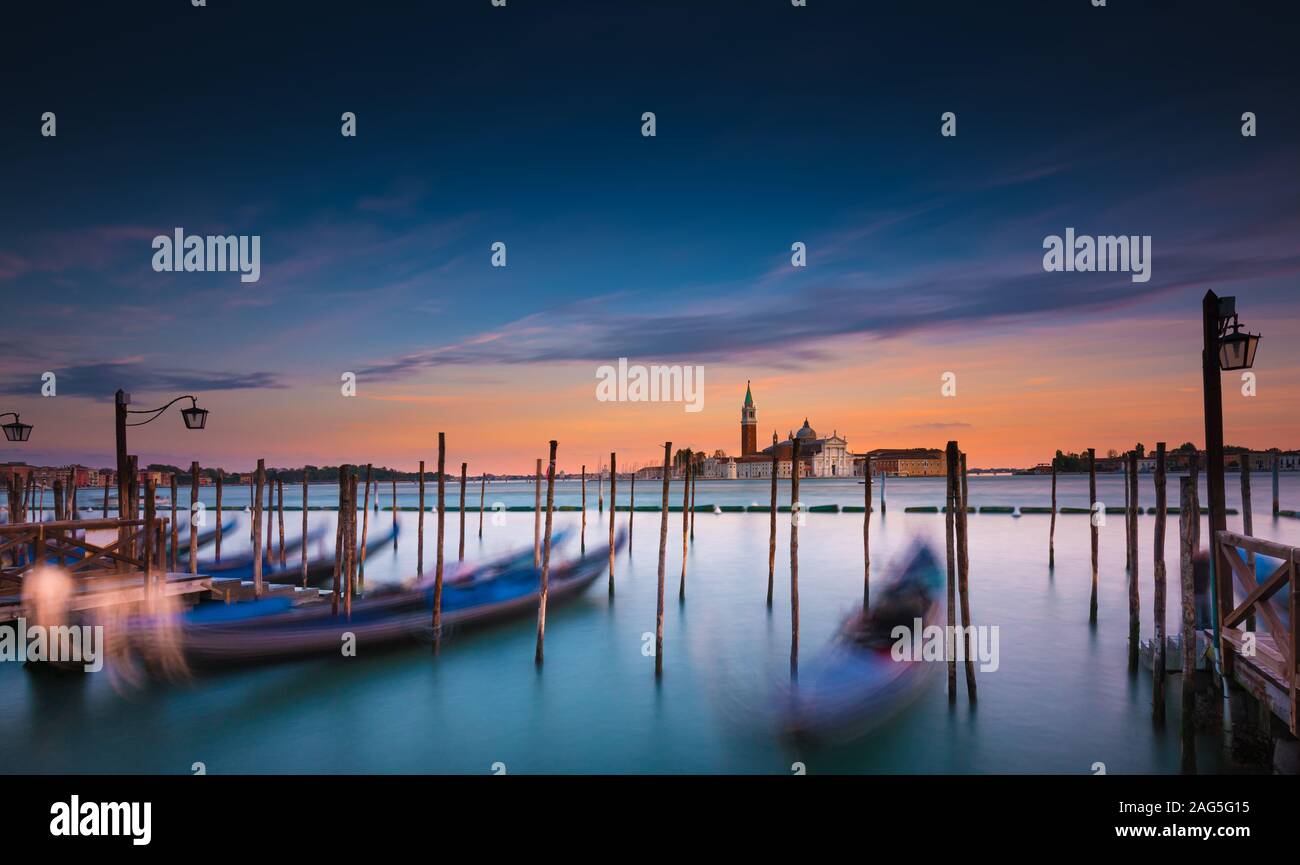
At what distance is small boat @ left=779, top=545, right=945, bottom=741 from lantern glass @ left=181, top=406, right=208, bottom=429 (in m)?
9.44

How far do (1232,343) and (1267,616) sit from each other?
2.44 meters

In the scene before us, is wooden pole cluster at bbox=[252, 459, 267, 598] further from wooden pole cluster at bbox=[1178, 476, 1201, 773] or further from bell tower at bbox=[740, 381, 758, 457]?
bell tower at bbox=[740, 381, 758, 457]

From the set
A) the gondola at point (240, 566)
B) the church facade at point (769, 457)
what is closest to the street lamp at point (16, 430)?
the gondola at point (240, 566)

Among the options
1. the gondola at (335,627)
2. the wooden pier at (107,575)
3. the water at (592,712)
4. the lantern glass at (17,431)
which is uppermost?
the lantern glass at (17,431)

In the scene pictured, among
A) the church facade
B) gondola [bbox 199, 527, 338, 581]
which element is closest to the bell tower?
the church facade

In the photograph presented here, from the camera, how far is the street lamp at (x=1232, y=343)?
639 cm

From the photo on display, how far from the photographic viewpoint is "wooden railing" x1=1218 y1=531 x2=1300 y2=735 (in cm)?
527

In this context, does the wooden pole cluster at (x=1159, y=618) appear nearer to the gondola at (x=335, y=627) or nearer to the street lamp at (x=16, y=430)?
the gondola at (x=335, y=627)

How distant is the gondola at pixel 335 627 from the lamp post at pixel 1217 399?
10.6 m

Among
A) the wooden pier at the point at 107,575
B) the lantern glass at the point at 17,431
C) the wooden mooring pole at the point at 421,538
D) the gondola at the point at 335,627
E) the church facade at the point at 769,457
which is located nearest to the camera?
the wooden pier at the point at 107,575

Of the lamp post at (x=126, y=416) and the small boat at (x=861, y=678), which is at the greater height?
the lamp post at (x=126, y=416)

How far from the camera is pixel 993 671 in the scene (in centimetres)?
1062

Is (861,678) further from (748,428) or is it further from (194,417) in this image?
(748,428)
